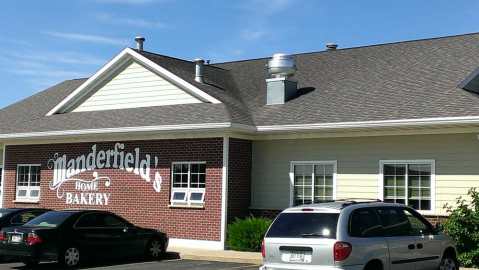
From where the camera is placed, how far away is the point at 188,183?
807 inches

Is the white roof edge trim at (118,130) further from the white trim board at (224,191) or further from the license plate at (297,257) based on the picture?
the license plate at (297,257)

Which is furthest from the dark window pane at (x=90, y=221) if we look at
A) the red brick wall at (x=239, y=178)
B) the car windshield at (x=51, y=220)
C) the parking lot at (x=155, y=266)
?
the red brick wall at (x=239, y=178)

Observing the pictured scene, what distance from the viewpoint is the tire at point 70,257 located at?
51.4 ft

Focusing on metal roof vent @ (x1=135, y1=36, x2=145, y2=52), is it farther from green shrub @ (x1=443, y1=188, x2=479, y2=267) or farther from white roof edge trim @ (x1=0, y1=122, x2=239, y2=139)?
green shrub @ (x1=443, y1=188, x2=479, y2=267)

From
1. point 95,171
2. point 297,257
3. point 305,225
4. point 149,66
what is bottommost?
point 297,257

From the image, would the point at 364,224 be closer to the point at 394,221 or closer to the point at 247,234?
the point at 394,221

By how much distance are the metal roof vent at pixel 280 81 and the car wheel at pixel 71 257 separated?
8.40 m

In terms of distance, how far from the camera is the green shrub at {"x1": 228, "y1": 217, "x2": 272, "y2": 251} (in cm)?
1877

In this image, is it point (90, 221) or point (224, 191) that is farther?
point (224, 191)

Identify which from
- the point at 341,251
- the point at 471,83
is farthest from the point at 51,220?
the point at 471,83

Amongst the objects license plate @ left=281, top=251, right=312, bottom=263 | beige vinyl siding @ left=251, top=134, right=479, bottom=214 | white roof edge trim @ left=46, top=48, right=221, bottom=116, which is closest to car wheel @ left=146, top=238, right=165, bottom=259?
beige vinyl siding @ left=251, top=134, right=479, bottom=214

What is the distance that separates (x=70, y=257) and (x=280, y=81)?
29.6 feet

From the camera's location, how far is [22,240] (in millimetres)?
15406

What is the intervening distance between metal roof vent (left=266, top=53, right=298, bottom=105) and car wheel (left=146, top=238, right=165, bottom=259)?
245 inches
